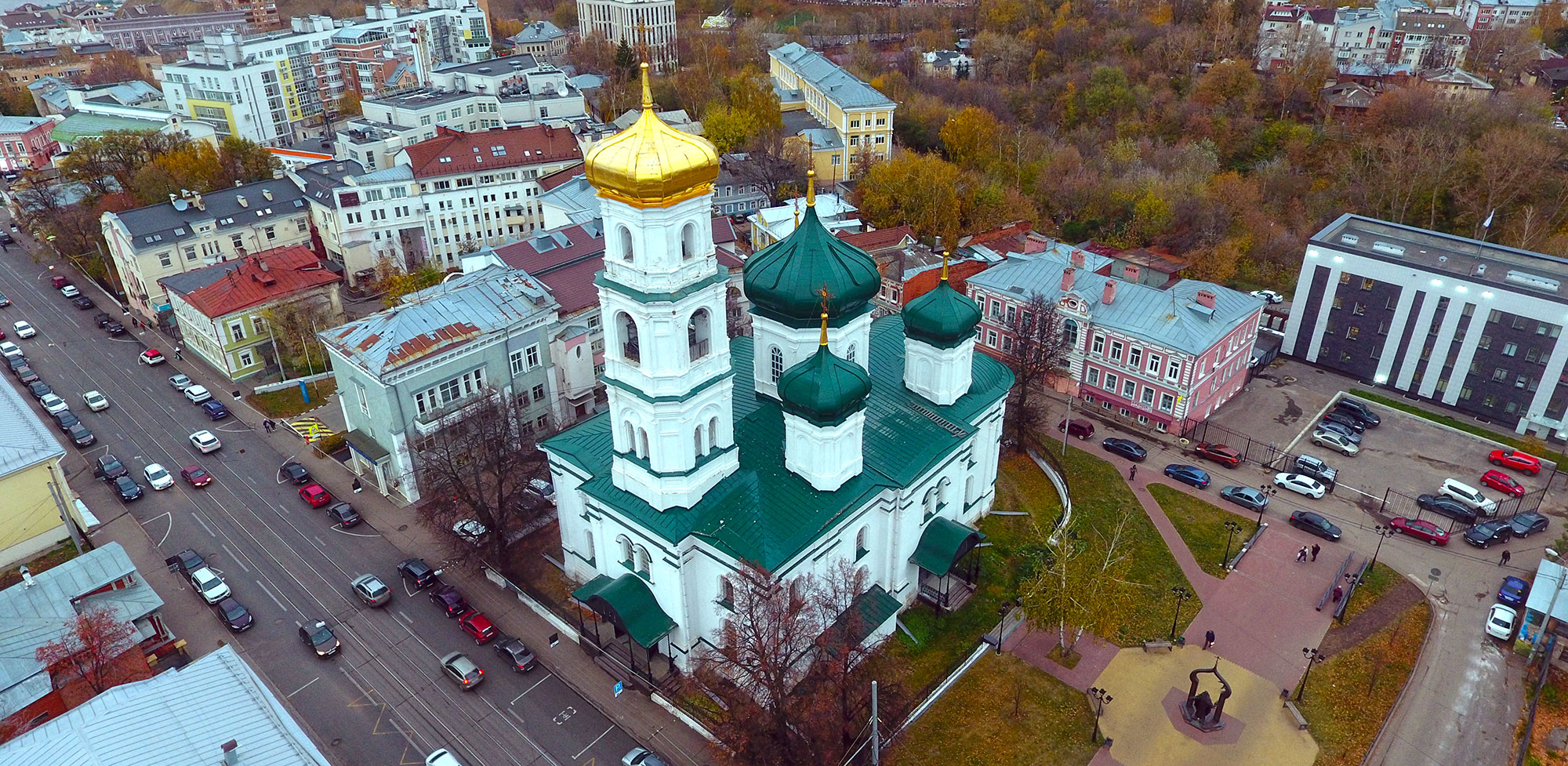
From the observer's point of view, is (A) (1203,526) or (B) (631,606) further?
(A) (1203,526)

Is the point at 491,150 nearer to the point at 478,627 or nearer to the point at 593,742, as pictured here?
the point at 478,627

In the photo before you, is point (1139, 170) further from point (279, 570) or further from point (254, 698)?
point (254, 698)

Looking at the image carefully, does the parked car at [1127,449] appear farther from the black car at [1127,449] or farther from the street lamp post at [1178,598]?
the street lamp post at [1178,598]

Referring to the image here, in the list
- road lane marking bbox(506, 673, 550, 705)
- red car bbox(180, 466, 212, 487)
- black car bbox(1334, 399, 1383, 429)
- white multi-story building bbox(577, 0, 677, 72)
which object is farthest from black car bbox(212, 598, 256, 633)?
white multi-story building bbox(577, 0, 677, 72)

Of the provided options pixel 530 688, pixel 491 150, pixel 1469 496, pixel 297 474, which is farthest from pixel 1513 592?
pixel 491 150

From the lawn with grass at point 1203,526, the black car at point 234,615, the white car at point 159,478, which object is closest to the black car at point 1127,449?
the lawn with grass at point 1203,526

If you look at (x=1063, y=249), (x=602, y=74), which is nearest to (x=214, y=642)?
(x=1063, y=249)

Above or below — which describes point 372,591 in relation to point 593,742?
above

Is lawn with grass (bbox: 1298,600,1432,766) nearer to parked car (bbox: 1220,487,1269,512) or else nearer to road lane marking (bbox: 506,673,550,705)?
parked car (bbox: 1220,487,1269,512)
